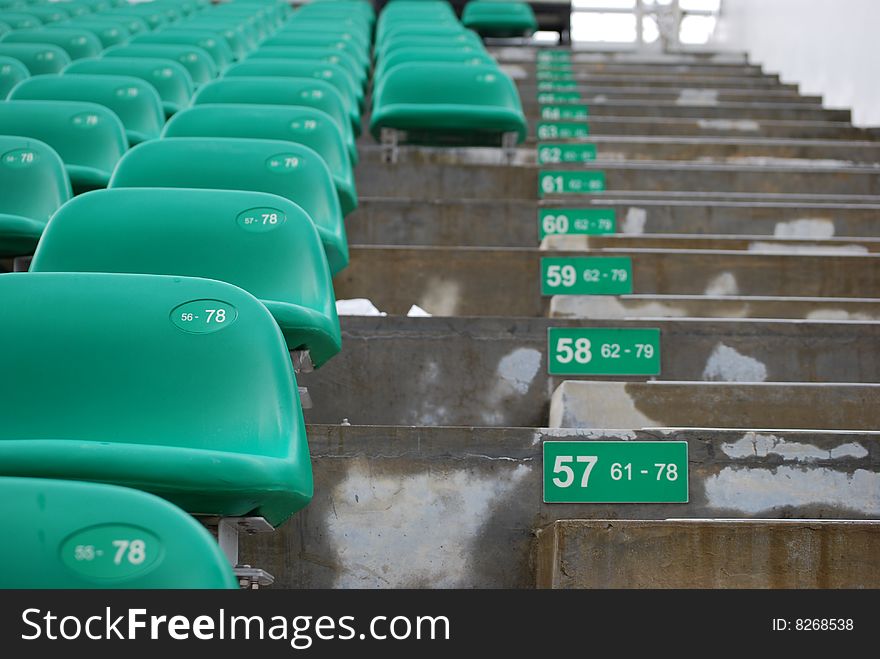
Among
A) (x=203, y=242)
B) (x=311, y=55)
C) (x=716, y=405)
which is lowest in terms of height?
(x=716, y=405)

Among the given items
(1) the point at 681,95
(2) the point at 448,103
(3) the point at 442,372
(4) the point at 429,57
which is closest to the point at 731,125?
(1) the point at 681,95

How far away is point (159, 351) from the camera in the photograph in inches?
48.8

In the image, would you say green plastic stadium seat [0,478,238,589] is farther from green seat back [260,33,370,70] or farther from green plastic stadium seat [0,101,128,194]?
green seat back [260,33,370,70]

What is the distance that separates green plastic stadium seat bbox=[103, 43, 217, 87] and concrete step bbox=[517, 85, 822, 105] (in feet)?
4.67

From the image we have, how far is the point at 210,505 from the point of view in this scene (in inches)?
43.4

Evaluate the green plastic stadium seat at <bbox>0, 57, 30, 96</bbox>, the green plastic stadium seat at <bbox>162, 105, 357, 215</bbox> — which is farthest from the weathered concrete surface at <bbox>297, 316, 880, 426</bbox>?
the green plastic stadium seat at <bbox>0, 57, 30, 96</bbox>

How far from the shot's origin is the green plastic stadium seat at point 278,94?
10.6 feet

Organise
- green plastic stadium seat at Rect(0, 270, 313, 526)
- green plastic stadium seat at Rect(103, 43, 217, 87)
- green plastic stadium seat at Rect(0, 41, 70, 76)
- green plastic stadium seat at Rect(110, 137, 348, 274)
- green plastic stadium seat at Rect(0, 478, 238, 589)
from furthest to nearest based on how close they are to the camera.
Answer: green plastic stadium seat at Rect(103, 43, 217, 87), green plastic stadium seat at Rect(0, 41, 70, 76), green plastic stadium seat at Rect(110, 137, 348, 274), green plastic stadium seat at Rect(0, 270, 313, 526), green plastic stadium seat at Rect(0, 478, 238, 589)

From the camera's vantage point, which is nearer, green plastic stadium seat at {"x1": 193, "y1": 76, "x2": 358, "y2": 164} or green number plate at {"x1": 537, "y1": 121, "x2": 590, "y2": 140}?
green plastic stadium seat at {"x1": 193, "y1": 76, "x2": 358, "y2": 164}

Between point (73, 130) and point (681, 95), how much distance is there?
10.8 ft

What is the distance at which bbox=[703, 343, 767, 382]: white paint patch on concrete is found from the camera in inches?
89.0

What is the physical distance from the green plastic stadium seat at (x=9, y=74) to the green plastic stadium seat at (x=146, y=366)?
2436mm

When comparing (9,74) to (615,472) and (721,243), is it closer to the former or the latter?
(721,243)

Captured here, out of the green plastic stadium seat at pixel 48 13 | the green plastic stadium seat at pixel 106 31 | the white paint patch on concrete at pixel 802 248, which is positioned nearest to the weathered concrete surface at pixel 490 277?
the white paint patch on concrete at pixel 802 248
